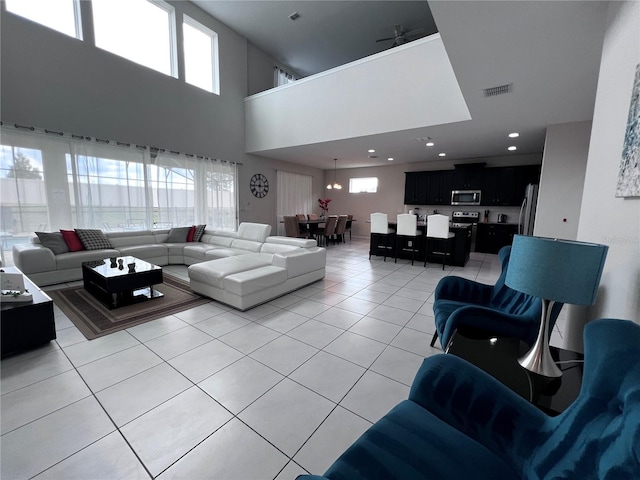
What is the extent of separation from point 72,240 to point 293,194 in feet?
19.1

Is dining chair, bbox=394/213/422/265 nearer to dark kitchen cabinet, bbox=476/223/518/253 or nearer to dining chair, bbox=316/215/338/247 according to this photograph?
dining chair, bbox=316/215/338/247

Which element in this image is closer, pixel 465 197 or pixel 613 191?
pixel 613 191

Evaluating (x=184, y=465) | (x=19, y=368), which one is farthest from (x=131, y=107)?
(x=184, y=465)

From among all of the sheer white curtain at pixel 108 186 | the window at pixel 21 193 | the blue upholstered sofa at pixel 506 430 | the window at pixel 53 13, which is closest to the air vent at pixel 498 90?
the blue upholstered sofa at pixel 506 430

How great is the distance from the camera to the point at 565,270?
1.05 m

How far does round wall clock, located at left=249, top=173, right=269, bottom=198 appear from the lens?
746 cm

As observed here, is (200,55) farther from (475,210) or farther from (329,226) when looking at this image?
(475,210)

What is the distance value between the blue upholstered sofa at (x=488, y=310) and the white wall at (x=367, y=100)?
3027mm

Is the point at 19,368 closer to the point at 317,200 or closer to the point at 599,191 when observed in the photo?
the point at 599,191

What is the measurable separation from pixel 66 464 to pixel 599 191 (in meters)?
3.22

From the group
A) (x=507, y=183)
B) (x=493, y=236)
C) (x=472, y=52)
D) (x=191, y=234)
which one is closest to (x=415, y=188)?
(x=507, y=183)

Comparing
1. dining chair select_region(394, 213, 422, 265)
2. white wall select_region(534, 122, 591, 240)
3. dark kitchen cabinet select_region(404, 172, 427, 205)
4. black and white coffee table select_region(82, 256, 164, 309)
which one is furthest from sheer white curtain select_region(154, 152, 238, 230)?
white wall select_region(534, 122, 591, 240)

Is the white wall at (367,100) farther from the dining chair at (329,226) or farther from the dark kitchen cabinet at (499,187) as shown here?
the dark kitchen cabinet at (499,187)

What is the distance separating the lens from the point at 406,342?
2463mm
